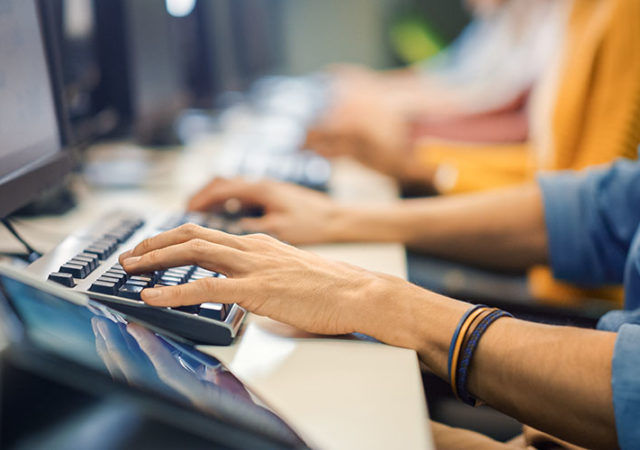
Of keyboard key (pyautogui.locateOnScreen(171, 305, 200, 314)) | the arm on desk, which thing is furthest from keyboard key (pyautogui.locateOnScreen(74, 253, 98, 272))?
the arm on desk

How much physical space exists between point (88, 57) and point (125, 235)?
0.60 metres

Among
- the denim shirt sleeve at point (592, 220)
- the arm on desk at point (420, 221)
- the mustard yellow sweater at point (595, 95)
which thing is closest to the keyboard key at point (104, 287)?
the arm on desk at point (420, 221)

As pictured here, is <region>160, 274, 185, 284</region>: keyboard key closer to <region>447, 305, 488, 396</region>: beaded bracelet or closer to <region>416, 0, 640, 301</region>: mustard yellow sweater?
<region>447, 305, 488, 396</region>: beaded bracelet

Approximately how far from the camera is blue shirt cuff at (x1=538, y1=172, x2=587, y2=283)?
898mm

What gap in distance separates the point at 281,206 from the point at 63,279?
15.2 inches

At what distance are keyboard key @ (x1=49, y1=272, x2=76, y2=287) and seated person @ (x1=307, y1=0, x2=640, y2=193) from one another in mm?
920

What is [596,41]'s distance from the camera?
1.10 metres

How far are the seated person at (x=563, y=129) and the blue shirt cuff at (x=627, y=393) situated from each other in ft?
2.11

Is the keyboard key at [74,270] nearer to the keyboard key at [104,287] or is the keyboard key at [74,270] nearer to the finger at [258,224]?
the keyboard key at [104,287]

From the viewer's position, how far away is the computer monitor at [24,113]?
2.05 ft

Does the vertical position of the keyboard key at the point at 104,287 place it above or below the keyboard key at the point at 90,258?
below

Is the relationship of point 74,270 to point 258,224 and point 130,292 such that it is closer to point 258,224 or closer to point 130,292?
point 130,292

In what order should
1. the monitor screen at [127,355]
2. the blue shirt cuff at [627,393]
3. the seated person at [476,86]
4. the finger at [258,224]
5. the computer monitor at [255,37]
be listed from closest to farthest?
the monitor screen at [127,355] < the blue shirt cuff at [627,393] < the finger at [258,224] < the seated person at [476,86] < the computer monitor at [255,37]

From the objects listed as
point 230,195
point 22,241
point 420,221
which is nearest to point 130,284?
point 22,241
